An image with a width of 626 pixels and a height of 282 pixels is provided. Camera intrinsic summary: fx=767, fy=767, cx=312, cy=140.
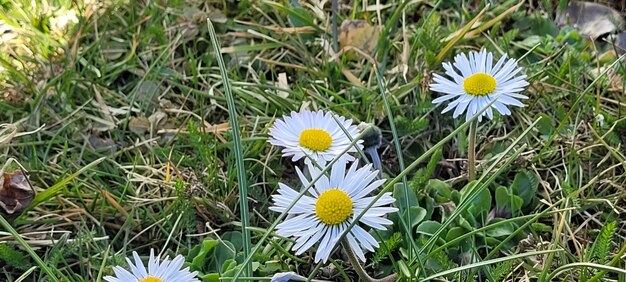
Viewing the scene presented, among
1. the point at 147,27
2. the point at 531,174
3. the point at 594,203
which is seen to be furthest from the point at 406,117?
the point at 147,27

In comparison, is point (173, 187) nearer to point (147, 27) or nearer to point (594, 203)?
point (147, 27)

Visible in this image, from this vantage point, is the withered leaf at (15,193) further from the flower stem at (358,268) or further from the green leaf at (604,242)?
the green leaf at (604,242)

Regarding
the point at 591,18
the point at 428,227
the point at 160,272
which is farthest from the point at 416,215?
the point at 591,18

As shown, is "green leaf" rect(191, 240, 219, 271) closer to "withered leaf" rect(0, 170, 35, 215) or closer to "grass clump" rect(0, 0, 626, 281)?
"grass clump" rect(0, 0, 626, 281)

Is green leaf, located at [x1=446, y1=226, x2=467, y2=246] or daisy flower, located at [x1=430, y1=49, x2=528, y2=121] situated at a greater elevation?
daisy flower, located at [x1=430, y1=49, x2=528, y2=121]

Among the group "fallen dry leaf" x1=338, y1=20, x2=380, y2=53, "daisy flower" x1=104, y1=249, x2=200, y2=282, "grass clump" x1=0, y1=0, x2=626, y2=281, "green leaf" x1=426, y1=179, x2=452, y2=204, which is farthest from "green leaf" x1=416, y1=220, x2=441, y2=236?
"fallen dry leaf" x1=338, y1=20, x2=380, y2=53

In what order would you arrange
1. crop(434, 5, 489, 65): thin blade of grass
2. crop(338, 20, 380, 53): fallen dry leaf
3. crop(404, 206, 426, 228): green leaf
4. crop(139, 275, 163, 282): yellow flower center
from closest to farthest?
crop(139, 275, 163, 282): yellow flower center, crop(404, 206, 426, 228): green leaf, crop(434, 5, 489, 65): thin blade of grass, crop(338, 20, 380, 53): fallen dry leaf

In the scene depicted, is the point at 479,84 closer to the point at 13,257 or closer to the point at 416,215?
the point at 416,215

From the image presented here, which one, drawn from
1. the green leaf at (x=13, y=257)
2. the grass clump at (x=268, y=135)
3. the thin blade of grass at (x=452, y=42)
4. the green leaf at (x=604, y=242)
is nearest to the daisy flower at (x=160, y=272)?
the grass clump at (x=268, y=135)

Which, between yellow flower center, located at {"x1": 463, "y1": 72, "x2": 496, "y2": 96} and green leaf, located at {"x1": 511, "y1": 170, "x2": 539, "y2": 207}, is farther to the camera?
green leaf, located at {"x1": 511, "y1": 170, "x2": 539, "y2": 207}
